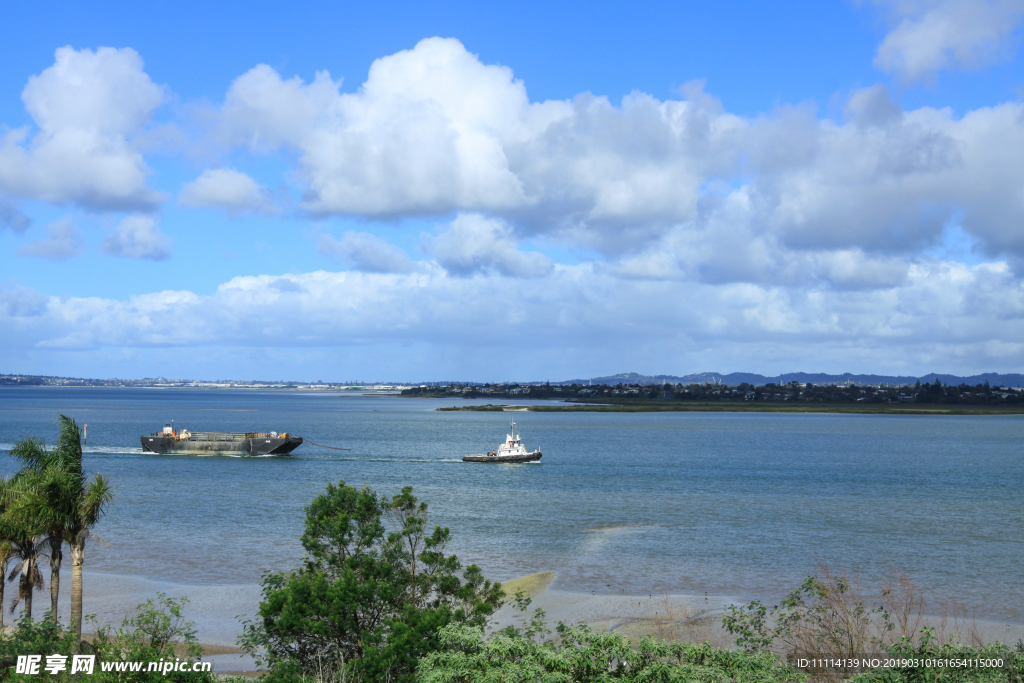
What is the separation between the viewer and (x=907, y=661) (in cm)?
1530

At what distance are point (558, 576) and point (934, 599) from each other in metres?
16.7

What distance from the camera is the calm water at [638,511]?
3894 cm

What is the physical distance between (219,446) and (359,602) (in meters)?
98.5

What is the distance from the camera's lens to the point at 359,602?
17.5 m

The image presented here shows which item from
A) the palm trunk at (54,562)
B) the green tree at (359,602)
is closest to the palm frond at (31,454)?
the palm trunk at (54,562)

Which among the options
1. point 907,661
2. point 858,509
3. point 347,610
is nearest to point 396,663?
point 347,610

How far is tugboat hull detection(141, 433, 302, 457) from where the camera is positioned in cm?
10550

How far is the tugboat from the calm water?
3.40m

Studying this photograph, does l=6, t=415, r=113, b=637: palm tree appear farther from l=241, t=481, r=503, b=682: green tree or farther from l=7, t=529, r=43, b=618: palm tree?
l=241, t=481, r=503, b=682: green tree

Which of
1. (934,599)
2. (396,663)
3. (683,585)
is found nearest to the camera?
(396,663)

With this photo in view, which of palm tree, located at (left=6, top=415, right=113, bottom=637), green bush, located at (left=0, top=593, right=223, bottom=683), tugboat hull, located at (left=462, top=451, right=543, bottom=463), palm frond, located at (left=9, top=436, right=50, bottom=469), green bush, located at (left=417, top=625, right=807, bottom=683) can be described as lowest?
tugboat hull, located at (left=462, top=451, right=543, bottom=463)

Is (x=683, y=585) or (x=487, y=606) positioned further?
(x=683, y=585)

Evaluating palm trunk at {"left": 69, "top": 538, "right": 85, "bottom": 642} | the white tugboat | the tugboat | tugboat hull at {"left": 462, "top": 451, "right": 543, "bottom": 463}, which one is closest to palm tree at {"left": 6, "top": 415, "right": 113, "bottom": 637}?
palm trunk at {"left": 69, "top": 538, "right": 85, "bottom": 642}

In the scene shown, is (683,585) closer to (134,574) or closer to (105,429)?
(134,574)
